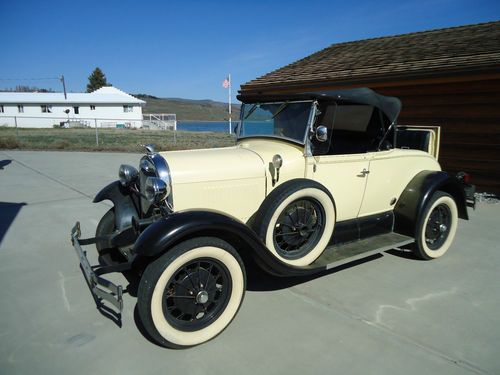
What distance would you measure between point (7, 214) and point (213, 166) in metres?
4.23

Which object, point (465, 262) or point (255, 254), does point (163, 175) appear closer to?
point (255, 254)

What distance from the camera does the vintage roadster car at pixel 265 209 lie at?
8.00 ft

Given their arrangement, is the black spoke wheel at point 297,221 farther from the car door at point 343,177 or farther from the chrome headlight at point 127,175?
the chrome headlight at point 127,175

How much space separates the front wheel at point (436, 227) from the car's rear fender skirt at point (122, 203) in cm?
305

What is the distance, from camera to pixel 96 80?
6919 cm

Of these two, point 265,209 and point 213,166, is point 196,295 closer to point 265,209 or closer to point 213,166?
point 265,209

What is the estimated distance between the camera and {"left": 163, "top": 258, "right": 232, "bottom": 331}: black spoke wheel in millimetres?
2473

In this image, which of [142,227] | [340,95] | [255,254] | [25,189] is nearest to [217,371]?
[255,254]

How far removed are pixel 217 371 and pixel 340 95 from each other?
2.53 metres

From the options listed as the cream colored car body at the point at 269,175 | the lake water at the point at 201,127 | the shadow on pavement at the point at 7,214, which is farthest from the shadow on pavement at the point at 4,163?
the lake water at the point at 201,127

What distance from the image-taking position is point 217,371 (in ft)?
7.27

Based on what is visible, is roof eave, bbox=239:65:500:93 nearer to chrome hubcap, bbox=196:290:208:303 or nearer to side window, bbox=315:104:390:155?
side window, bbox=315:104:390:155

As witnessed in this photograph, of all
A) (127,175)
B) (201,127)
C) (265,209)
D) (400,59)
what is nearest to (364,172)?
(265,209)

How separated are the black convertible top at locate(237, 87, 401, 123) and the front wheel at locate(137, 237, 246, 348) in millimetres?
1652
